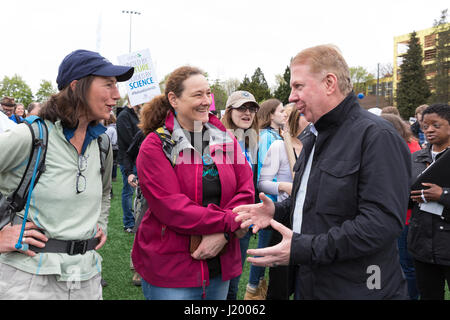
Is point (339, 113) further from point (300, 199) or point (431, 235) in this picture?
point (431, 235)

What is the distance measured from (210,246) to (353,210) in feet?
3.37

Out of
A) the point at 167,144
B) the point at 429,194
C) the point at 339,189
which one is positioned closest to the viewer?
the point at 339,189

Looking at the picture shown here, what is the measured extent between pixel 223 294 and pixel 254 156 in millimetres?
2121

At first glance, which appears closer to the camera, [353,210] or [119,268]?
[353,210]

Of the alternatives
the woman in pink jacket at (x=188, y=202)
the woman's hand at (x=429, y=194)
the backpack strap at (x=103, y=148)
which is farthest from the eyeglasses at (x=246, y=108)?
the backpack strap at (x=103, y=148)

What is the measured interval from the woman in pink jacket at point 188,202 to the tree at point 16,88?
81.7 meters

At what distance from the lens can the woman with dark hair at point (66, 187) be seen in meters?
2.03

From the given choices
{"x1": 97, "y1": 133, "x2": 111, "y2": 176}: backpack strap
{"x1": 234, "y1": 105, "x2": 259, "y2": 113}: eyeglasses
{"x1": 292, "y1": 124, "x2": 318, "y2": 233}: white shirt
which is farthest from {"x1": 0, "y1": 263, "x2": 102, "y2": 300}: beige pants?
{"x1": 234, "y1": 105, "x2": 259, "y2": 113}: eyeglasses

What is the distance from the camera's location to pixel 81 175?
2238 millimetres

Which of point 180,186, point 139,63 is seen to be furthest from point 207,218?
point 139,63

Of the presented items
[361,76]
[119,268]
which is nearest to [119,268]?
[119,268]

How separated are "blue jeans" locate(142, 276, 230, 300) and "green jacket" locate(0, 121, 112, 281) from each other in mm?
453

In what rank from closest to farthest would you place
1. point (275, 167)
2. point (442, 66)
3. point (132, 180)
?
point (275, 167), point (132, 180), point (442, 66)

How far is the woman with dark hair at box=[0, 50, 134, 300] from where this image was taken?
203 cm
